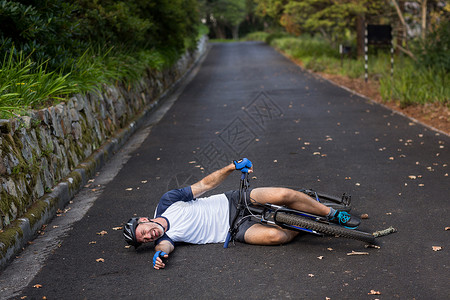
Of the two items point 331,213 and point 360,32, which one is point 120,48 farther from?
point 360,32

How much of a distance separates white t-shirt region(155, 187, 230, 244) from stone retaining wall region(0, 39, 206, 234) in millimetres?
1776

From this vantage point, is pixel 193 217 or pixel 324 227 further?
pixel 193 217

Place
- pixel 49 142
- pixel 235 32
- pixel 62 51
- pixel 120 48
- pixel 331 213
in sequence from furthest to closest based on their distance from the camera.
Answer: pixel 235 32
pixel 120 48
pixel 62 51
pixel 49 142
pixel 331 213

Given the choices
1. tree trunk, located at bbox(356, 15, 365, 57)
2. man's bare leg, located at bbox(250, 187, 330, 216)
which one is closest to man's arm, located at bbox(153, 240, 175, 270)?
man's bare leg, located at bbox(250, 187, 330, 216)

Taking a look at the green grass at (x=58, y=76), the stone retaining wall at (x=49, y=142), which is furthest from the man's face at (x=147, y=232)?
the green grass at (x=58, y=76)

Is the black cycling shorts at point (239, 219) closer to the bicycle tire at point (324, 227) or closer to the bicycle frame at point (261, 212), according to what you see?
the bicycle frame at point (261, 212)

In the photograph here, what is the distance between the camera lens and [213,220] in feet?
17.9

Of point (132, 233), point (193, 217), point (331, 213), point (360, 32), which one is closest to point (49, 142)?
point (132, 233)

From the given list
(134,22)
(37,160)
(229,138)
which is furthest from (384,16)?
(37,160)

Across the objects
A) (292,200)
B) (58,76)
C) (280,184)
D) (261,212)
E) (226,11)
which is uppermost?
(226,11)

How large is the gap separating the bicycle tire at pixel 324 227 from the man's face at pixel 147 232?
1.15 metres

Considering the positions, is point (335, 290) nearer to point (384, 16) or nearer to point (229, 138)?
point (229, 138)

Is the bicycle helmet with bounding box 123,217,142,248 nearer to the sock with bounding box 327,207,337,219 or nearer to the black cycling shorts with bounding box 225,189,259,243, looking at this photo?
the black cycling shorts with bounding box 225,189,259,243

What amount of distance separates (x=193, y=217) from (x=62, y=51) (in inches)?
243
